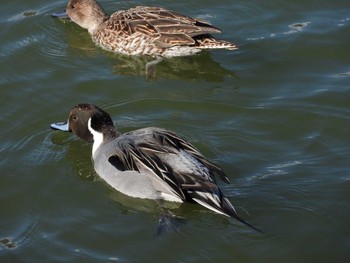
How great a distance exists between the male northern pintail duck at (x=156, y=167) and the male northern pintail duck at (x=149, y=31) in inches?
94.4

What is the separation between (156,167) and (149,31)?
354 centimetres

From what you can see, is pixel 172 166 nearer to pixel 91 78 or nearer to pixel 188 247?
pixel 188 247

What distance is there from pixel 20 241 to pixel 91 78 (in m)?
3.14

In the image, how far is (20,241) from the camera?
7.68m

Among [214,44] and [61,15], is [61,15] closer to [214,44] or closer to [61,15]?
[61,15]

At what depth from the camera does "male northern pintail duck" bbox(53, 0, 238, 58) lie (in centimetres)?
1077

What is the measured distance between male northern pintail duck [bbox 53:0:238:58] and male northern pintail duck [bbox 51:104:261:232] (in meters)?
2.40

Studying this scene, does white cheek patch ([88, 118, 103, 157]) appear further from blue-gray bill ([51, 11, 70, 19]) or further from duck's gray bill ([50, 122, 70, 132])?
blue-gray bill ([51, 11, 70, 19])

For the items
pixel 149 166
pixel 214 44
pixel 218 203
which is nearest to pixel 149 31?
pixel 214 44

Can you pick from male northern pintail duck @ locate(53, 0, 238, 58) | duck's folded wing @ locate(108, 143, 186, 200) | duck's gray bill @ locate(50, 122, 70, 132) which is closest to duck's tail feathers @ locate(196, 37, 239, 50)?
male northern pintail duck @ locate(53, 0, 238, 58)

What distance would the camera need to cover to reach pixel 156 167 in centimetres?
801

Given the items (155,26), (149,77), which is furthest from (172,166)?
(155,26)

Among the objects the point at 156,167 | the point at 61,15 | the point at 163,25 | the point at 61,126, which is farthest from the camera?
the point at 61,15

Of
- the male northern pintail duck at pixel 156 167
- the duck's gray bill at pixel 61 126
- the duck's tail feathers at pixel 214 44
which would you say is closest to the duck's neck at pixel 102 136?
the male northern pintail duck at pixel 156 167
